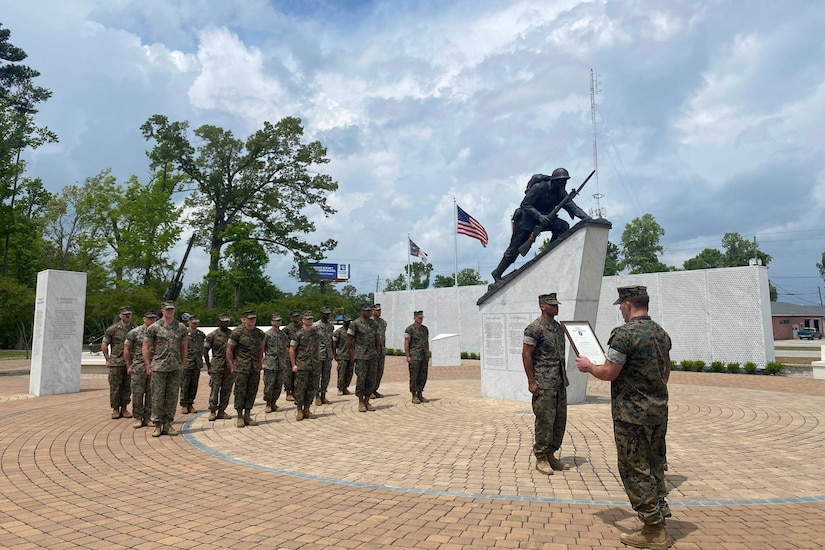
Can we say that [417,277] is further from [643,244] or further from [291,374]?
[291,374]

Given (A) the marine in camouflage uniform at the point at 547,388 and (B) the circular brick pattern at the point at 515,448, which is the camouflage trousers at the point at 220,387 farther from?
(A) the marine in camouflage uniform at the point at 547,388

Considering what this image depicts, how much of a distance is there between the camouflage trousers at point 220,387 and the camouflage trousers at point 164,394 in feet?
3.01

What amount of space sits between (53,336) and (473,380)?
10.6 meters

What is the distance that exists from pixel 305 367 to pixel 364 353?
123 centimetres

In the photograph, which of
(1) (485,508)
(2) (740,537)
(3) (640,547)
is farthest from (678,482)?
(1) (485,508)

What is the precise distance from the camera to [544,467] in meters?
5.24

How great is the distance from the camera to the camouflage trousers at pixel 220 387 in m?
8.52

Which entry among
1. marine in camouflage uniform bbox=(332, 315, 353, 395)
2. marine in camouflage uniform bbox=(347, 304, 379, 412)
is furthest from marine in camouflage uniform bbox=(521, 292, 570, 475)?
marine in camouflage uniform bbox=(332, 315, 353, 395)

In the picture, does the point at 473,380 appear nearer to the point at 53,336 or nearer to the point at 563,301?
the point at 563,301

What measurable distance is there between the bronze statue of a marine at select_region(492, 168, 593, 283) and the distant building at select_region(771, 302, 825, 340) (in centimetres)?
6185

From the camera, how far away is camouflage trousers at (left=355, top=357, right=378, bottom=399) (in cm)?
909

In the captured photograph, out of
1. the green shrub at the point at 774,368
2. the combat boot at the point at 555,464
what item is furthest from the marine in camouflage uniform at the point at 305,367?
the green shrub at the point at 774,368

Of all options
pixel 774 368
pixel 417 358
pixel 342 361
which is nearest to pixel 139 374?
pixel 342 361

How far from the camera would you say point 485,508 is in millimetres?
4234
